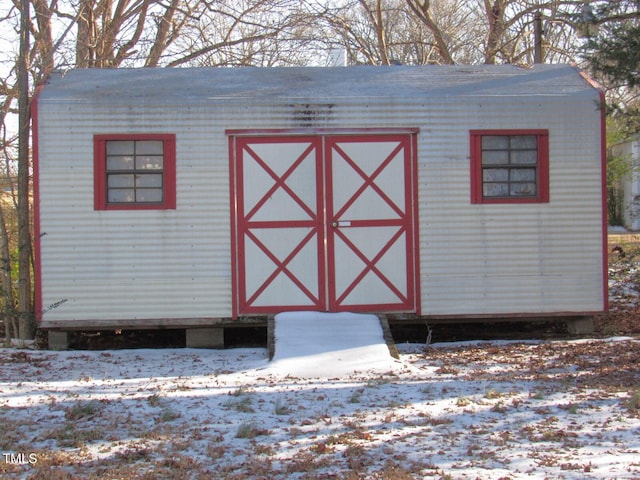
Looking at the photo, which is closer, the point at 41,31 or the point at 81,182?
the point at 81,182

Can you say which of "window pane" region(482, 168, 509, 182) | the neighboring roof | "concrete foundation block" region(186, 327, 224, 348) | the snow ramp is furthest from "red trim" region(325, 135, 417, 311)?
"concrete foundation block" region(186, 327, 224, 348)

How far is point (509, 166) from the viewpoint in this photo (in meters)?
9.21

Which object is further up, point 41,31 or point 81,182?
point 41,31

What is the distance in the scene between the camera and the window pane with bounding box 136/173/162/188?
9008 mm

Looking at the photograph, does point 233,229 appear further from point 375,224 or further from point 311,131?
point 375,224

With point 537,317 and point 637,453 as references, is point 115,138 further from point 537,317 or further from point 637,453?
point 637,453

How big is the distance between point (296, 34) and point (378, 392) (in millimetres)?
13389

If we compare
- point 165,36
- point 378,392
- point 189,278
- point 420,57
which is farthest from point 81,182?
point 420,57

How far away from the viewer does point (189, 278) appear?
9.00 metres

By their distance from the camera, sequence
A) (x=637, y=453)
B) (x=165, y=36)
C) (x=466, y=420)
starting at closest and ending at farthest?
(x=637, y=453)
(x=466, y=420)
(x=165, y=36)

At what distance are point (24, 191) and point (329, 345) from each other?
500 cm

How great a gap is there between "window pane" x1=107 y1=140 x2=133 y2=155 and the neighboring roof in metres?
0.53

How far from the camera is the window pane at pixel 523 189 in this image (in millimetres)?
9242

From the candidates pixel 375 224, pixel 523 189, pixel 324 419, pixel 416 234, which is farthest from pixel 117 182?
pixel 523 189
